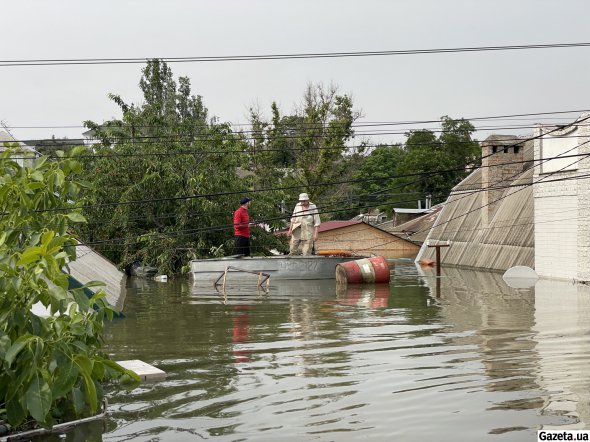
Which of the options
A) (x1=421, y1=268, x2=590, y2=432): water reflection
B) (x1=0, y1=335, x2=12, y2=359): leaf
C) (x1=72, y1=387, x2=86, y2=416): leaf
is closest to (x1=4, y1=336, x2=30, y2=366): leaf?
(x1=0, y1=335, x2=12, y2=359): leaf

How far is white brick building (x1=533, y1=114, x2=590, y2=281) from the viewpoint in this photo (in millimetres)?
25953

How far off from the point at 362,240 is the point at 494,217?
1833 cm

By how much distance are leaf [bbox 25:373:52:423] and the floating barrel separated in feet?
63.9

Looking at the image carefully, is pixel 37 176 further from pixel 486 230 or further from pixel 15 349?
pixel 486 230

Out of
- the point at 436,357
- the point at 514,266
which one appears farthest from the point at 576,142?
the point at 436,357

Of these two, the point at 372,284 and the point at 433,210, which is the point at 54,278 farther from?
the point at 433,210

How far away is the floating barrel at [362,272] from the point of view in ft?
89.7

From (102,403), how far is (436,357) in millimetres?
5056

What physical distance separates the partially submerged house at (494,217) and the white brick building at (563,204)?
1.60 m

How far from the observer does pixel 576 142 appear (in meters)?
26.3

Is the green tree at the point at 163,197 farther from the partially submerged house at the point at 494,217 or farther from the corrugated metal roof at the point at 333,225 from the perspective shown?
the corrugated metal roof at the point at 333,225

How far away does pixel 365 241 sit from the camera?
54344 mm

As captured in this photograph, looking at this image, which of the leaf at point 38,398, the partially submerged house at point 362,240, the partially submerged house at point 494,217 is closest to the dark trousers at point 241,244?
the partially submerged house at point 494,217

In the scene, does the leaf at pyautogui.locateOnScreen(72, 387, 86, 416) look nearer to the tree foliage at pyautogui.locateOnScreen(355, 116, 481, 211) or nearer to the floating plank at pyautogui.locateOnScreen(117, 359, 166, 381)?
the floating plank at pyautogui.locateOnScreen(117, 359, 166, 381)
